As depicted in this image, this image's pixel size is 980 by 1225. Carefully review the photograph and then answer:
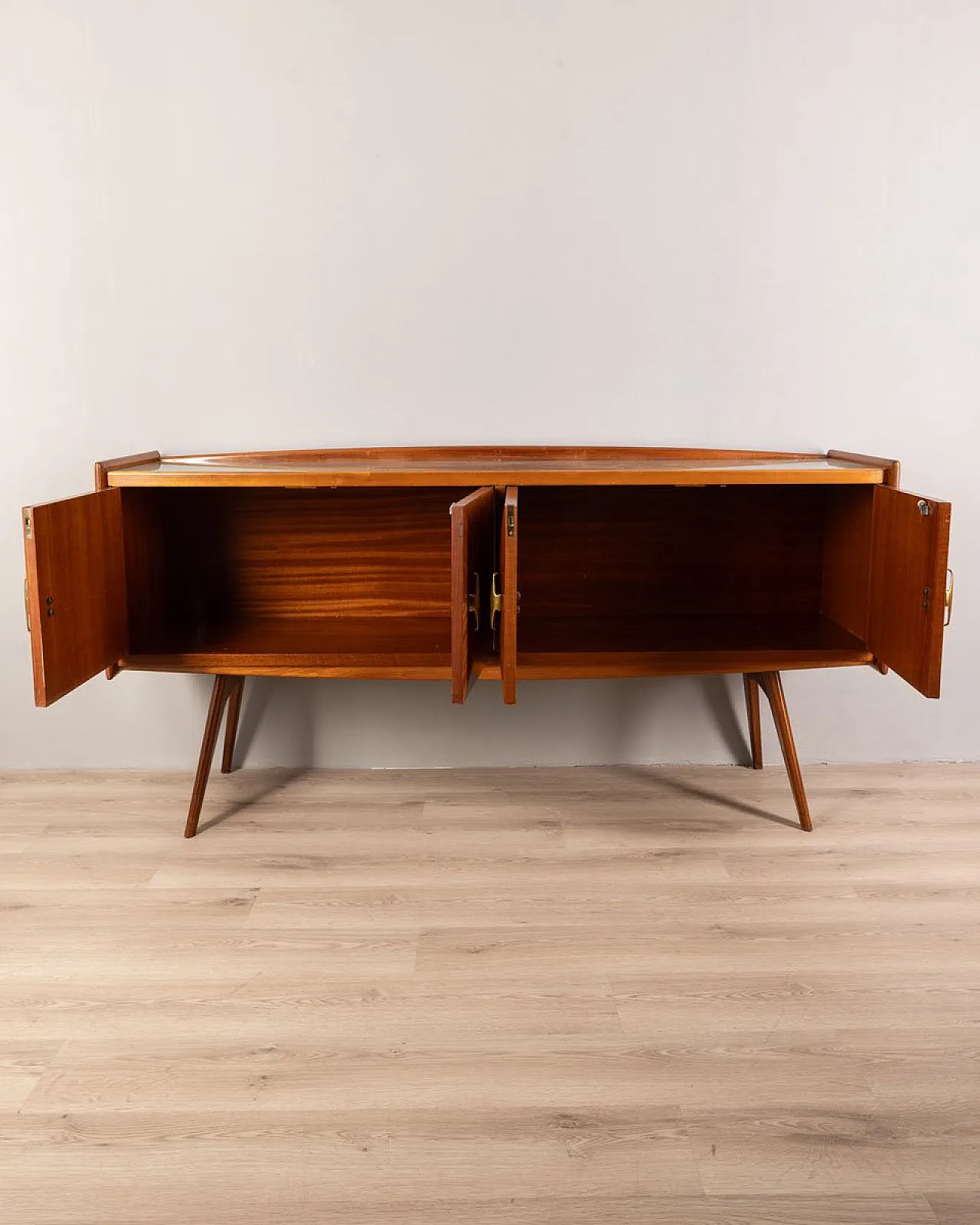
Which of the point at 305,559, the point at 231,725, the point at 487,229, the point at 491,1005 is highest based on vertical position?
the point at 487,229

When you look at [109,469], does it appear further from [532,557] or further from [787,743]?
[787,743]

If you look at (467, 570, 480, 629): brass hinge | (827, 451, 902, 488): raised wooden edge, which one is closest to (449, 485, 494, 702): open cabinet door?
(467, 570, 480, 629): brass hinge

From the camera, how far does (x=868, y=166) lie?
196cm

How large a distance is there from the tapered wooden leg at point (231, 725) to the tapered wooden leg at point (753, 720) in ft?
3.30

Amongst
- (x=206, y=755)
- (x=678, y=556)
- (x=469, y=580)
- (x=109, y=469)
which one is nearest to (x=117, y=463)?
(x=109, y=469)

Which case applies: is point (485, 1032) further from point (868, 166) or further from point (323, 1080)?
point (868, 166)

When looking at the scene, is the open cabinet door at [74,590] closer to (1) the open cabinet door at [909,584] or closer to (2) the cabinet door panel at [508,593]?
(2) the cabinet door panel at [508,593]

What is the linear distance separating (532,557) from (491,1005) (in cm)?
91

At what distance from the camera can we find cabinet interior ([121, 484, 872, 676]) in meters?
2.00

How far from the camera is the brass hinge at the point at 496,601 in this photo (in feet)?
5.25

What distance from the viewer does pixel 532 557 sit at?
2.02 m

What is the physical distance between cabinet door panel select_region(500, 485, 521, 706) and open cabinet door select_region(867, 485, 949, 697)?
23.9 inches

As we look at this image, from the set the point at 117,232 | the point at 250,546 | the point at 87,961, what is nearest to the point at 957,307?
the point at 250,546

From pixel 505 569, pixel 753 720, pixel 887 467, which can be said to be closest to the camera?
pixel 505 569
